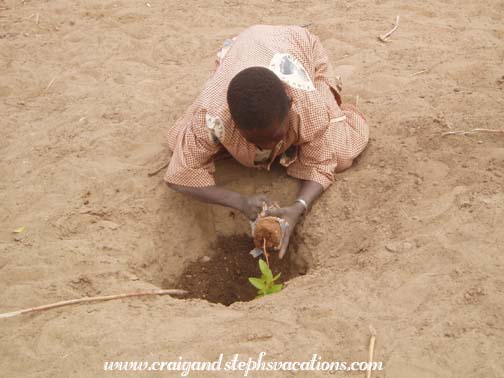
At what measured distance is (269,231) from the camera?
2652 mm

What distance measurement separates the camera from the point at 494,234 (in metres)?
2.43

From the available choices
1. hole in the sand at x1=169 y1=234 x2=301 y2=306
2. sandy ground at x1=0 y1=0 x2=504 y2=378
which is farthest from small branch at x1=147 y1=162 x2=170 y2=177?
hole in the sand at x1=169 y1=234 x2=301 y2=306

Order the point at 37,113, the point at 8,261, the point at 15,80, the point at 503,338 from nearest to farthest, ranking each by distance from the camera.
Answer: the point at 503,338 < the point at 8,261 < the point at 37,113 < the point at 15,80

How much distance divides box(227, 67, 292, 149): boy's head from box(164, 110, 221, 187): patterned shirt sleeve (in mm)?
319

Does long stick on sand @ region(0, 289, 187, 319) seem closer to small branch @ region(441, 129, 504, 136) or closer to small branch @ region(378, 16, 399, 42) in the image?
small branch @ region(441, 129, 504, 136)

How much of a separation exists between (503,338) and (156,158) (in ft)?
6.35

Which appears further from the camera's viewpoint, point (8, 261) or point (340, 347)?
point (8, 261)

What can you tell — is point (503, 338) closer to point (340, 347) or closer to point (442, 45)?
point (340, 347)

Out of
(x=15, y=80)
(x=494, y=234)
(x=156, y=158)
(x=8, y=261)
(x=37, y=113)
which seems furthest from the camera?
(x=15, y=80)

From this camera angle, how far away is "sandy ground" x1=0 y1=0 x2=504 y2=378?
7.22 feet

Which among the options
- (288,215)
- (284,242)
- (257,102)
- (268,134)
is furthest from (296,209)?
(257,102)

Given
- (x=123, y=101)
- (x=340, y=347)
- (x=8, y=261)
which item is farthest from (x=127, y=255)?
(x=123, y=101)

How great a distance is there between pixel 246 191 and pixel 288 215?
0.39 metres

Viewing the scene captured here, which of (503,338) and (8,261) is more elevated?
(503,338)
